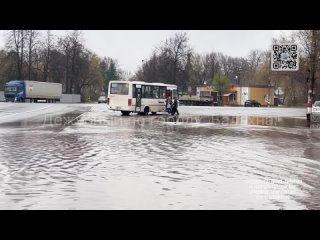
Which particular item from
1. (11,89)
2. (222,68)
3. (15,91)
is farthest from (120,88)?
(222,68)

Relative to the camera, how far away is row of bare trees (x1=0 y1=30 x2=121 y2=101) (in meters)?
88.1

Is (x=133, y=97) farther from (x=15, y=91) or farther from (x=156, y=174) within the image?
(x=15, y=91)

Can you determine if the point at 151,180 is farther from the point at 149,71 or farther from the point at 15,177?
the point at 149,71

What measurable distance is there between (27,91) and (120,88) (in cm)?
4098

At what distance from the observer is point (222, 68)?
12862 cm

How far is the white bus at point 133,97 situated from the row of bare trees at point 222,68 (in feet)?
48.2

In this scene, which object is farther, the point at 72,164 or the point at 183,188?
the point at 72,164

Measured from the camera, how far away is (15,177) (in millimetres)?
9789

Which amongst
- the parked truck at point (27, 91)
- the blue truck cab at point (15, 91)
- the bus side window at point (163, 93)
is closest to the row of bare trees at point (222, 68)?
the bus side window at point (163, 93)

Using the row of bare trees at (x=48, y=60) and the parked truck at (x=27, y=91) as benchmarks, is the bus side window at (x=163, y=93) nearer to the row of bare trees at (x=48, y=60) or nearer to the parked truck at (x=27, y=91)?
the parked truck at (x=27, y=91)

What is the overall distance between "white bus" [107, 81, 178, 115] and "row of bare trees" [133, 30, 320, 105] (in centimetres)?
1468

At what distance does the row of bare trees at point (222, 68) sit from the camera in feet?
186
